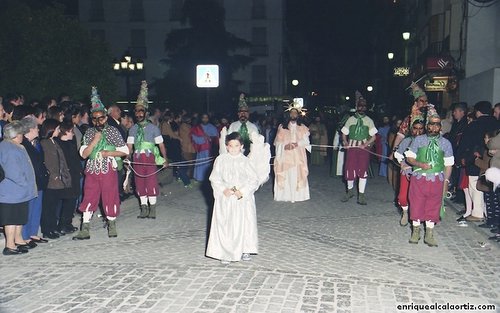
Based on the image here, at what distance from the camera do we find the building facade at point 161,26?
51.2 metres

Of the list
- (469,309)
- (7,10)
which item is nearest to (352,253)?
(469,309)

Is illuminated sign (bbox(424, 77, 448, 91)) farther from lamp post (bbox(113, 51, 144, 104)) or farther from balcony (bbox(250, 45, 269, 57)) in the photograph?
balcony (bbox(250, 45, 269, 57))

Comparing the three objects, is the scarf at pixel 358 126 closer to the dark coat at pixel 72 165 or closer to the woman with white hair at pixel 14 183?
the dark coat at pixel 72 165

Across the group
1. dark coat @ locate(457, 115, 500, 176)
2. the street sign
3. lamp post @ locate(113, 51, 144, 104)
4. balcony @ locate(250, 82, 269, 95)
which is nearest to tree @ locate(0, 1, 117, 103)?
lamp post @ locate(113, 51, 144, 104)

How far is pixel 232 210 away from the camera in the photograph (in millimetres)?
6988

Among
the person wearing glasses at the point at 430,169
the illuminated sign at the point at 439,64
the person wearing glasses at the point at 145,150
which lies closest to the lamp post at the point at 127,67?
the person wearing glasses at the point at 145,150

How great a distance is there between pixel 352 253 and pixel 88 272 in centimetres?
363

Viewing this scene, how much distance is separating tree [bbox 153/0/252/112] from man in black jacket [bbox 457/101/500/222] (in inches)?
1170

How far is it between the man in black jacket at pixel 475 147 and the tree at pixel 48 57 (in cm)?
1429

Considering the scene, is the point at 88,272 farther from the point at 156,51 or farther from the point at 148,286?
the point at 156,51

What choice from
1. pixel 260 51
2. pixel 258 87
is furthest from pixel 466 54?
pixel 260 51

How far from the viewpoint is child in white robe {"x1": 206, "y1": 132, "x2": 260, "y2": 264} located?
6.95m

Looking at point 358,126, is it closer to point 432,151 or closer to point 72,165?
point 432,151

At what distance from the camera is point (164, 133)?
14.5m
